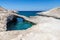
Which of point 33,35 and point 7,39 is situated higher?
point 33,35

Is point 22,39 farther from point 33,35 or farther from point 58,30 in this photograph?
point 58,30

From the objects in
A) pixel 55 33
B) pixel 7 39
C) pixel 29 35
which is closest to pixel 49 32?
pixel 55 33

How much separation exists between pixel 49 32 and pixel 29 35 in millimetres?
1174

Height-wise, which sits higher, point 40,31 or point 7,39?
point 40,31

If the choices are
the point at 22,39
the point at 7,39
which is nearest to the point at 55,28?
the point at 22,39

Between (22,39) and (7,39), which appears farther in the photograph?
(7,39)

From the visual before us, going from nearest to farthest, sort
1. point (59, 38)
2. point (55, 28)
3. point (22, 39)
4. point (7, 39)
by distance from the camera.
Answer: point (59, 38) < point (22, 39) < point (55, 28) < point (7, 39)

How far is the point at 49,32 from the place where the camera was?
976 cm

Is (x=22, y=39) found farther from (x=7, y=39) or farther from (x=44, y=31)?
(x=7, y=39)

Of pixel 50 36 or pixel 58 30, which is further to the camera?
pixel 58 30

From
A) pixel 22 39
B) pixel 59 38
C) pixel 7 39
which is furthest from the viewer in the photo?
pixel 7 39

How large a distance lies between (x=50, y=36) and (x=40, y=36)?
586mm

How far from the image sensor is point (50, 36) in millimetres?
9250

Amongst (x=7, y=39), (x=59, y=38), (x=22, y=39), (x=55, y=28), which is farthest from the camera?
(x=7, y=39)
